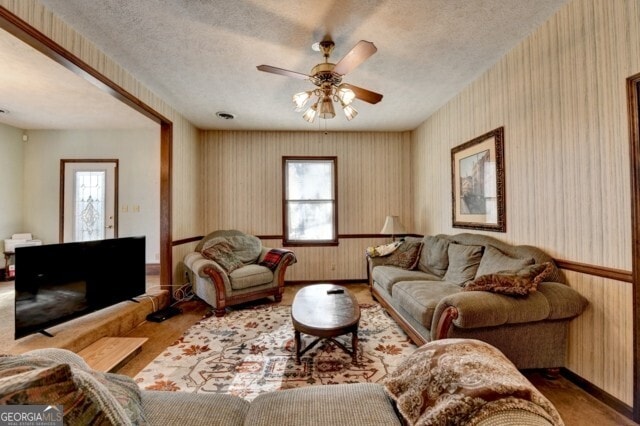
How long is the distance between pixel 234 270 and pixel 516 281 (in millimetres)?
3139

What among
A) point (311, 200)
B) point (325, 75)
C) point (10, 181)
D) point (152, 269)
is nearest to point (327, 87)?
point (325, 75)

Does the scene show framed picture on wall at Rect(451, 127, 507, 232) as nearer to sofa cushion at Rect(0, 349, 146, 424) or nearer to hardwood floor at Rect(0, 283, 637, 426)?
hardwood floor at Rect(0, 283, 637, 426)

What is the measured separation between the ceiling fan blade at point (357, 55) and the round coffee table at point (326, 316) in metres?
1.98

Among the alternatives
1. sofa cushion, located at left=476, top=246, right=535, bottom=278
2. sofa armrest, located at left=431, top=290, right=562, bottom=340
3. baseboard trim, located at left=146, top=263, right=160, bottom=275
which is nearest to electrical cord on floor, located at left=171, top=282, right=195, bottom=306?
baseboard trim, located at left=146, top=263, right=160, bottom=275

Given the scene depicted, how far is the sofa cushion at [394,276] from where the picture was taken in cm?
315

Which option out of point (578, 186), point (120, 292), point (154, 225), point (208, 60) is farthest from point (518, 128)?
point (154, 225)

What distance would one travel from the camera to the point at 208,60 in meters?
2.76

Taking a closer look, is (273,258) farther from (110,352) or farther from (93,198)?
(93,198)

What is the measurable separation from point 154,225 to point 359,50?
183 inches

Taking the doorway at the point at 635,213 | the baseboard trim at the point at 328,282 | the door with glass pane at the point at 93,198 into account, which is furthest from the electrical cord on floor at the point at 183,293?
the doorway at the point at 635,213

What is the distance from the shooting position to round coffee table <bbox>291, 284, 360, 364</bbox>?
6.86 feet

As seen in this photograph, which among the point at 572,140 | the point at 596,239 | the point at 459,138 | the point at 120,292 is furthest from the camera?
the point at 459,138

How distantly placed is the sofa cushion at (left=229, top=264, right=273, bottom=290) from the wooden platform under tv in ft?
3.88

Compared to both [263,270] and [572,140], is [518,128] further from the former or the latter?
[263,270]
